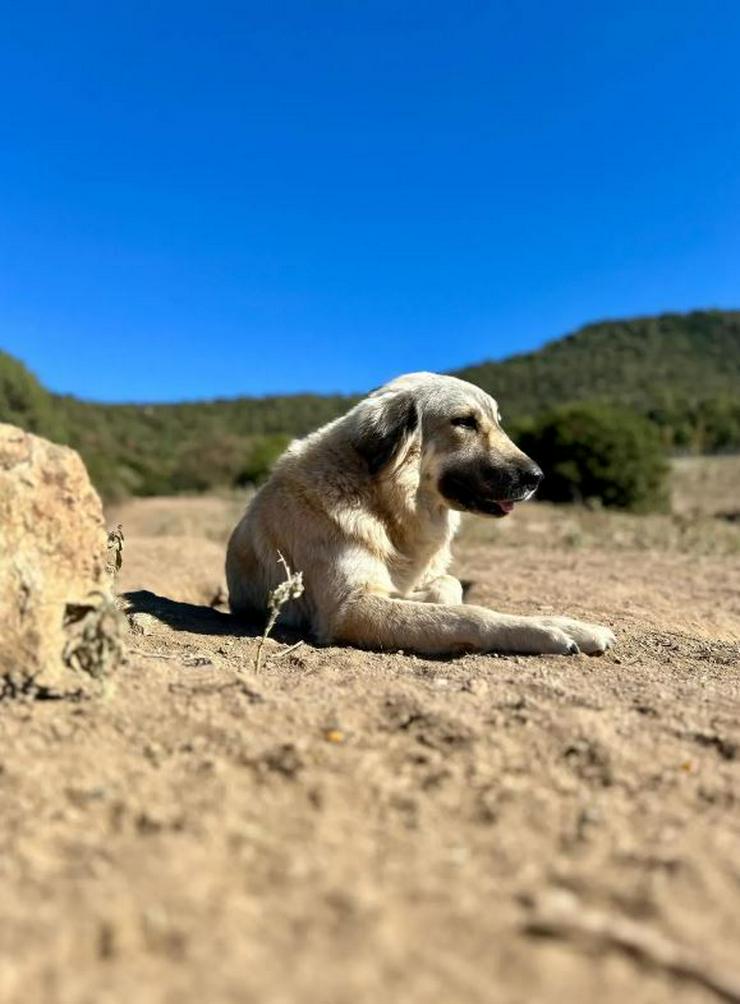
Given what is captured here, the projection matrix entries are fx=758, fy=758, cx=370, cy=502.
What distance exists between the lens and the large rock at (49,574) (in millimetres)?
2240

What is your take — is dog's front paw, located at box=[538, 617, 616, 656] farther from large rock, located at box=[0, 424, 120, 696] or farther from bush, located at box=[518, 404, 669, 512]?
bush, located at box=[518, 404, 669, 512]

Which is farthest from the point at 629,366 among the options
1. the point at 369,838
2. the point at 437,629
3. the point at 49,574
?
the point at 369,838

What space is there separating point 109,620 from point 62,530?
1.19 ft

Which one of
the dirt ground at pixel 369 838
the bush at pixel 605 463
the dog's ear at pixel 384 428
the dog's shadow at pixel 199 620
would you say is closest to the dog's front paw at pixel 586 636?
the dirt ground at pixel 369 838

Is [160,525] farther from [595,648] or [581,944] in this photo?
[581,944]

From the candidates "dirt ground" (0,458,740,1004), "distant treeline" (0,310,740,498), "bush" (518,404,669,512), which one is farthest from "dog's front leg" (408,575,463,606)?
"distant treeline" (0,310,740,498)

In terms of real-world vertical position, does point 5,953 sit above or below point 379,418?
below

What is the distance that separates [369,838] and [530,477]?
2.85m

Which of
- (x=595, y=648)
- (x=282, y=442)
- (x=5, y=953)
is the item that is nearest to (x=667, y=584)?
(x=595, y=648)

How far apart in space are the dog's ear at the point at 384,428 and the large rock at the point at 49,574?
6.01 feet

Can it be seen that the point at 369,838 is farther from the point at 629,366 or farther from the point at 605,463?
the point at 629,366

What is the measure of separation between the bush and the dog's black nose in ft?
42.0

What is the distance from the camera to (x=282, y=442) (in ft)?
86.7

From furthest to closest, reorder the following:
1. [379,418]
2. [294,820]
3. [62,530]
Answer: [379,418], [62,530], [294,820]
